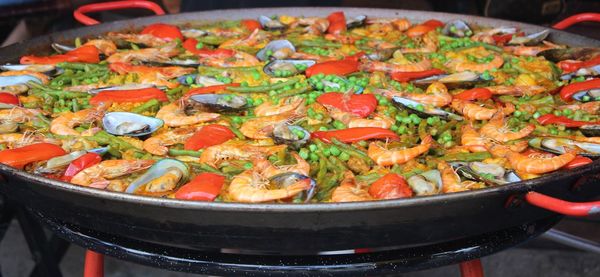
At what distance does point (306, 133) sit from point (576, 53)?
1691 millimetres

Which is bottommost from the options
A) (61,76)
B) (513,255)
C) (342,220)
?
(513,255)

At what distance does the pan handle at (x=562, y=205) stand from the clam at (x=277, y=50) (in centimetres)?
181

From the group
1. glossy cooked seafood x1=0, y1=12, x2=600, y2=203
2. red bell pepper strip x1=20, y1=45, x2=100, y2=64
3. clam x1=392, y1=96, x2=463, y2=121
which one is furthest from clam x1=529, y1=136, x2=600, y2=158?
red bell pepper strip x1=20, y1=45, x2=100, y2=64

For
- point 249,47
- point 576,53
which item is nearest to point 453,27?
point 576,53

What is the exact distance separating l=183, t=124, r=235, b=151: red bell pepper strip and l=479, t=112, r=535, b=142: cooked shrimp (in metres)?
0.98

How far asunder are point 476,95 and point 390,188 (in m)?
1.06

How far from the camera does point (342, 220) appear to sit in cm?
177

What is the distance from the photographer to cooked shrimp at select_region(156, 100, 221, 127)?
263cm

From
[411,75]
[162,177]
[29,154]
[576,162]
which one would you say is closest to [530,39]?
[411,75]

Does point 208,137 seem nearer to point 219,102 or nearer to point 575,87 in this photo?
point 219,102

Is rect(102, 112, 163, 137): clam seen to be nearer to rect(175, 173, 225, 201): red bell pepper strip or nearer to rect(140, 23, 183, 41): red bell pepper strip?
rect(175, 173, 225, 201): red bell pepper strip

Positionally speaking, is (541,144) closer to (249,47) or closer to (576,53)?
(576,53)

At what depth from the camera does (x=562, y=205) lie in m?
1.79

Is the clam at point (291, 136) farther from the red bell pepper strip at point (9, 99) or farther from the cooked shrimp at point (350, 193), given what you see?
the red bell pepper strip at point (9, 99)
